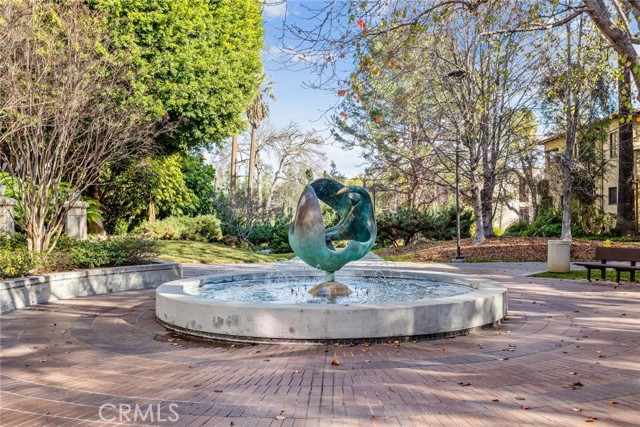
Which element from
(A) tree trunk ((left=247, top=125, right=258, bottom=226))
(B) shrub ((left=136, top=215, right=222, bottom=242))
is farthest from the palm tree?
(B) shrub ((left=136, top=215, right=222, bottom=242))

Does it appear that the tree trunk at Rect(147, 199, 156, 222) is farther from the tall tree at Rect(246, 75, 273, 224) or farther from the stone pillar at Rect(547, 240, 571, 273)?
the stone pillar at Rect(547, 240, 571, 273)

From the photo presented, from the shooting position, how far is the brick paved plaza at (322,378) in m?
4.12

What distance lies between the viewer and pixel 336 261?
8.75m

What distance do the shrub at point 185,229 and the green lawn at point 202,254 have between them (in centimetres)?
246

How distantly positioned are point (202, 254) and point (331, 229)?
45.4 feet

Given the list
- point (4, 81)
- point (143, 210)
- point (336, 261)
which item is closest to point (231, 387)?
point (336, 261)

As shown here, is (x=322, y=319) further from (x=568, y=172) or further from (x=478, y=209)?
(x=568, y=172)

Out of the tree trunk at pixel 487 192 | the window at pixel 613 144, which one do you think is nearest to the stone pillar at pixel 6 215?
the tree trunk at pixel 487 192

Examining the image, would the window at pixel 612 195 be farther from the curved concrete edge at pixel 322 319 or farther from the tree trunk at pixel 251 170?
the curved concrete edge at pixel 322 319

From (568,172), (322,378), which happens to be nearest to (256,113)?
(568,172)

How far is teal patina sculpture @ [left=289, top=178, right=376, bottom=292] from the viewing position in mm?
8367

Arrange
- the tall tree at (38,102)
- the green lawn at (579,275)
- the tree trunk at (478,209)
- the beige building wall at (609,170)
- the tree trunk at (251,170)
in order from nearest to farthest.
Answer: the tall tree at (38,102) < the green lawn at (579,275) < the tree trunk at (478,209) < the beige building wall at (609,170) < the tree trunk at (251,170)

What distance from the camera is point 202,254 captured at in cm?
2183

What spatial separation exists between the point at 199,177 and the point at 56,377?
89.4 feet
